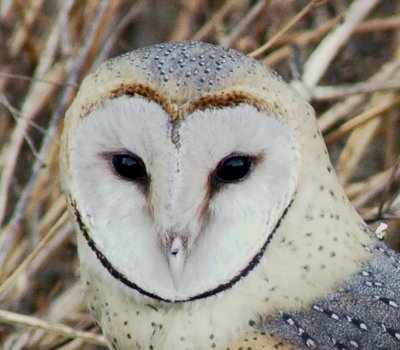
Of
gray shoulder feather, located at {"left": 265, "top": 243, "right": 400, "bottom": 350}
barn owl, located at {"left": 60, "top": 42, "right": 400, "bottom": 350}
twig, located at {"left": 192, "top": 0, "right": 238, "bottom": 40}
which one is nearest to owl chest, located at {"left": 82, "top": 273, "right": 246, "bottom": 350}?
barn owl, located at {"left": 60, "top": 42, "right": 400, "bottom": 350}

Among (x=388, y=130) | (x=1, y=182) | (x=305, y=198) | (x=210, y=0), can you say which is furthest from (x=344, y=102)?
(x=305, y=198)

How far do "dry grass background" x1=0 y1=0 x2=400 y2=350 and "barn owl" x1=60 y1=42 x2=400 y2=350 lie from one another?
1.85 feet

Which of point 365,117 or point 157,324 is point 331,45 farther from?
point 157,324

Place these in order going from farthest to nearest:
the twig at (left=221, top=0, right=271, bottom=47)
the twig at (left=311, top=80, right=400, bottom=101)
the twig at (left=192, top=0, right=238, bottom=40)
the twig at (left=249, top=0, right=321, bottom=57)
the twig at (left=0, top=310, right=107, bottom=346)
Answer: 1. the twig at (left=192, top=0, right=238, bottom=40)
2. the twig at (left=221, top=0, right=271, bottom=47)
3. the twig at (left=311, top=80, right=400, bottom=101)
4. the twig at (left=249, top=0, right=321, bottom=57)
5. the twig at (left=0, top=310, right=107, bottom=346)

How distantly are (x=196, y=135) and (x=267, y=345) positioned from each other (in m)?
0.49

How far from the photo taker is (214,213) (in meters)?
2.29

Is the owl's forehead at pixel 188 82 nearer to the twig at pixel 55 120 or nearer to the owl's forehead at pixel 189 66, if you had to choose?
the owl's forehead at pixel 189 66

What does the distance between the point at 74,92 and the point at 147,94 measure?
126cm

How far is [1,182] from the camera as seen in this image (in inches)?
136

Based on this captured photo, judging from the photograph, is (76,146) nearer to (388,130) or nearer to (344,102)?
(344,102)

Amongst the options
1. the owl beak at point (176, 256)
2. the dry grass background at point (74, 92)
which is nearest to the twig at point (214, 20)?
the dry grass background at point (74, 92)

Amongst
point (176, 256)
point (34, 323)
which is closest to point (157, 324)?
point (176, 256)

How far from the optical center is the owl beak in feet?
7.43

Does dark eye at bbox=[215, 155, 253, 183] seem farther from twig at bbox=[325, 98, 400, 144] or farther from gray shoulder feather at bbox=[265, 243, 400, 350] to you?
twig at bbox=[325, 98, 400, 144]
